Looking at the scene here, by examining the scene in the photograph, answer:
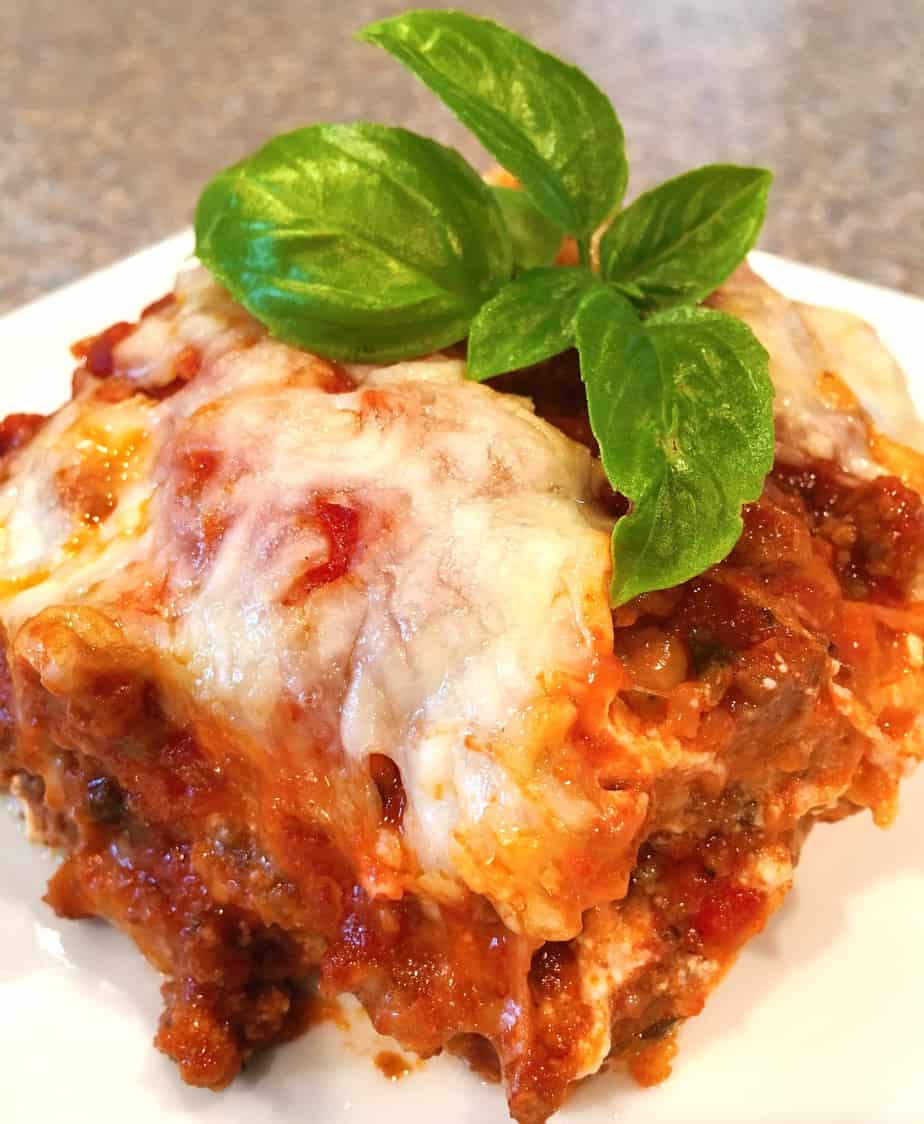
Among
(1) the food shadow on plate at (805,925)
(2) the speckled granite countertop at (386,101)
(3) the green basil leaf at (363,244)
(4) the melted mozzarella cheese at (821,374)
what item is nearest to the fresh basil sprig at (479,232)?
(3) the green basil leaf at (363,244)

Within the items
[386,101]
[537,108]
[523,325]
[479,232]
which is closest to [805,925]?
[523,325]

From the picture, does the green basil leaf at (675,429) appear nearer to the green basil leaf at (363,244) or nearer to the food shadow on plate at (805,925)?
the green basil leaf at (363,244)

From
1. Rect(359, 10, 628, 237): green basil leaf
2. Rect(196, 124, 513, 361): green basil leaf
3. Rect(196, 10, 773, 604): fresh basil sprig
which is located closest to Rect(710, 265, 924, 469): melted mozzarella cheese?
Rect(196, 10, 773, 604): fresh basil sprig

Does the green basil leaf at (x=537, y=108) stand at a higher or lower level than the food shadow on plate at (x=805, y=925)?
higher

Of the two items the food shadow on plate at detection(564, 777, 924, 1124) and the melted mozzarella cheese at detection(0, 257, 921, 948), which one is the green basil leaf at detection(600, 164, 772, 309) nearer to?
the melted mozzarella cheese at detection(0, 257, 921, 948)

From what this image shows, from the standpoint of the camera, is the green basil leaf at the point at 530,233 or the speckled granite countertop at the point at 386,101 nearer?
the green basil leaf at the point at 530,233

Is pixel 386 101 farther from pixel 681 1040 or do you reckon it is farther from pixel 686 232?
pixel 681 1040

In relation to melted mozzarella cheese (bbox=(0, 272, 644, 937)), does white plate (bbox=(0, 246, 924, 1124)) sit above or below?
below
